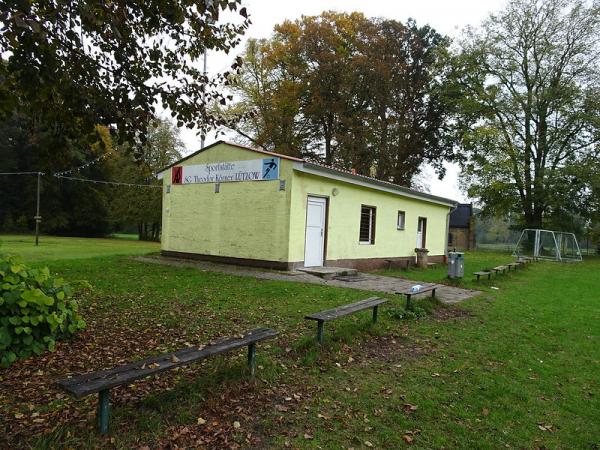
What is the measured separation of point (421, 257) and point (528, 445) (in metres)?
14.9

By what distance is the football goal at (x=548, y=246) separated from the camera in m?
26.7

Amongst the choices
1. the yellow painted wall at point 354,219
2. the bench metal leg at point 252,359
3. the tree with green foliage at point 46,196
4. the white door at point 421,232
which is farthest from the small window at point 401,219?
the tree with green foliage at point 46,196

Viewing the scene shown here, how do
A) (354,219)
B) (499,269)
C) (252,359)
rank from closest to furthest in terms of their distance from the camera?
1. (252,359)
2. (354,219)
3. (499,269)

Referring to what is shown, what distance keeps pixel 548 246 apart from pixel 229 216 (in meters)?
22.6

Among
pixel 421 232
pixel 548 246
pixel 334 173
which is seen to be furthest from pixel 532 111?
pixel 334 173

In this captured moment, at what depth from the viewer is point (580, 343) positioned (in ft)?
21.0

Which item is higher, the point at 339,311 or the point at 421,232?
the point at 421,232

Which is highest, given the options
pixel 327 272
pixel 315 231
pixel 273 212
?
pixel 273 212

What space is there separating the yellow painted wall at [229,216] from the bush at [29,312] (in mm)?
7465

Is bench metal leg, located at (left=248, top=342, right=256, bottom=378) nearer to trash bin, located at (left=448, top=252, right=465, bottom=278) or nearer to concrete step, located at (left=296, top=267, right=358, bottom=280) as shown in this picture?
concrete step, located at (left=296, top=267, right=358, bottom=280)

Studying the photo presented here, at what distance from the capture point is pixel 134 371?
3.19 meters

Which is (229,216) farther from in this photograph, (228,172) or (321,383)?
(321,383)

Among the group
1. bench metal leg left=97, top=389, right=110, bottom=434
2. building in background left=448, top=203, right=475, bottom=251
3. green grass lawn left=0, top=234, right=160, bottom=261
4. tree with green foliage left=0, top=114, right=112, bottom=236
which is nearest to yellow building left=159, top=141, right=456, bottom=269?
green grass lawn left=0, top=234, right=160, bottom=261

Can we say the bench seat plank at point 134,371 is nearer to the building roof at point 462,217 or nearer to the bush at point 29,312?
the bush at point 29,312
